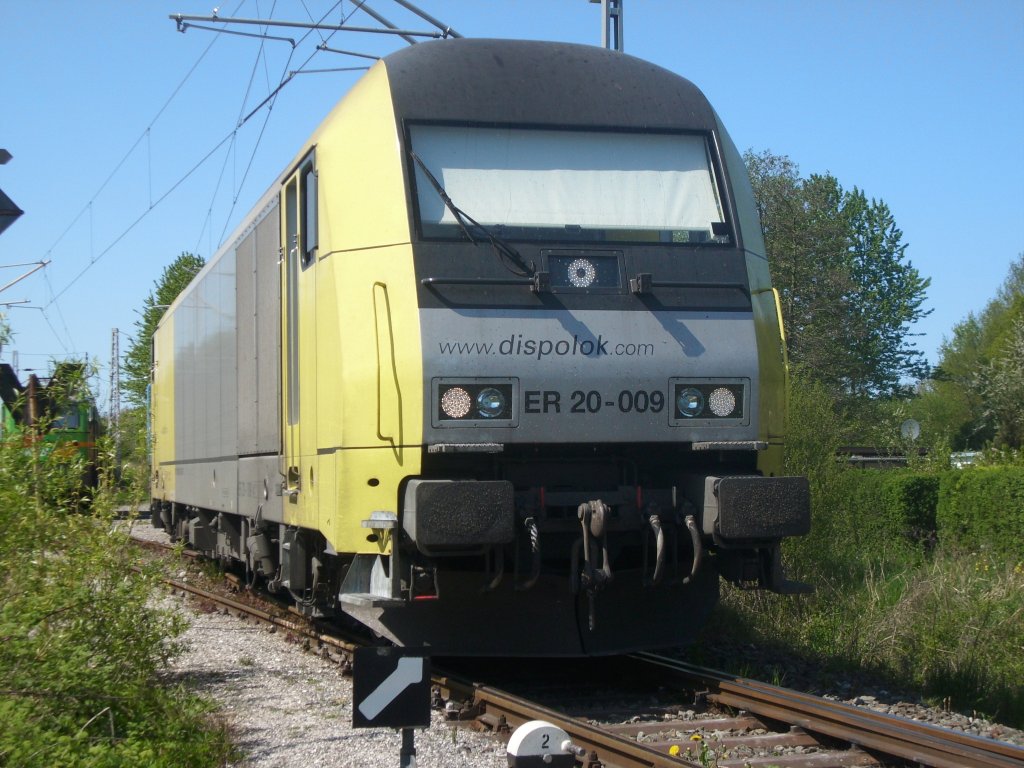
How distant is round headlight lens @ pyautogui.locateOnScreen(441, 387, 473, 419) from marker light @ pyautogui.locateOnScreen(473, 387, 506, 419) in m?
0.05

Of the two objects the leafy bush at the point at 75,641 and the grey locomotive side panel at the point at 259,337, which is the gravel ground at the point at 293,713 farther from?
the grey locomotive side panel at the point at 259,337

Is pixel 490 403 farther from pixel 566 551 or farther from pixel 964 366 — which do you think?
pixel 964 366

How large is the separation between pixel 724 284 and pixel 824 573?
627cm

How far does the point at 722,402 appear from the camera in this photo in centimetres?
670

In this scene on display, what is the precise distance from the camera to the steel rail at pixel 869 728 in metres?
5.14

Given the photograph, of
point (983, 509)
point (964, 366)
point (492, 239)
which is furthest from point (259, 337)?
point (964, 366)

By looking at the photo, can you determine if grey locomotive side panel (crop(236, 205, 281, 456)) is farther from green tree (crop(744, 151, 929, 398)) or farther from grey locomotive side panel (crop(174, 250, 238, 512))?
green tree (crop(744, 151, 929, 398))

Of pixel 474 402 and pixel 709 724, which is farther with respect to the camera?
pixel 474 402

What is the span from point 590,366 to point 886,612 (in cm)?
414

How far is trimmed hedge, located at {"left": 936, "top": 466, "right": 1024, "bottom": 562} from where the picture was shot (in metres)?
16.5

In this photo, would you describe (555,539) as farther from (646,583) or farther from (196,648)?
(196,648)

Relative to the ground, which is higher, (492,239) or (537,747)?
(492,239)

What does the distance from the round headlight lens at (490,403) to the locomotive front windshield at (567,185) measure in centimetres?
91

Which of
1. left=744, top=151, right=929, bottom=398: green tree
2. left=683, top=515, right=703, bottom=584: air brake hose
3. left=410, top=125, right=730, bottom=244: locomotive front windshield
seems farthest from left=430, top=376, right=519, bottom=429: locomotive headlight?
left=744, top=151, right=929, bottom=398: green tree
